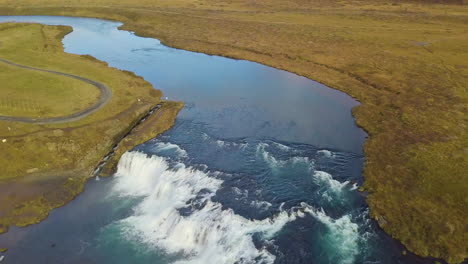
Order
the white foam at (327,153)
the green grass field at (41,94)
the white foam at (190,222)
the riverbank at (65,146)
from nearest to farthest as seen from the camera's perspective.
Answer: the white foam at (190,222), the riverbank at (65,146), the white foam at (327,153), the green grass field at (41,94)

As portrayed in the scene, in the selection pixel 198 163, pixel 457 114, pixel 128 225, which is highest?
pixel 457 114

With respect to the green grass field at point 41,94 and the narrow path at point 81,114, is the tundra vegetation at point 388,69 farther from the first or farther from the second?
the green grass field at point 41,94

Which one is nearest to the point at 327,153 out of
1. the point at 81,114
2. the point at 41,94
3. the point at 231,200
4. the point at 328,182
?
the point at 328,182

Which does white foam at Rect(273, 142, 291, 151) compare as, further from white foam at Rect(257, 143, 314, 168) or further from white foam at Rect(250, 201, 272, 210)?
Result: white foam at Rect(250, 201, 272, 210)

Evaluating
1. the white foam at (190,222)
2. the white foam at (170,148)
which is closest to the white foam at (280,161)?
the white foam at (190,222)

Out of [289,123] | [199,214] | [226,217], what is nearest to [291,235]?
[226,217]

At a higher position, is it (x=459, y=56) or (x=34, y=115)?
(x=459, y=56)

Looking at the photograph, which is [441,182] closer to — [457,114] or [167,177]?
[457,114]
